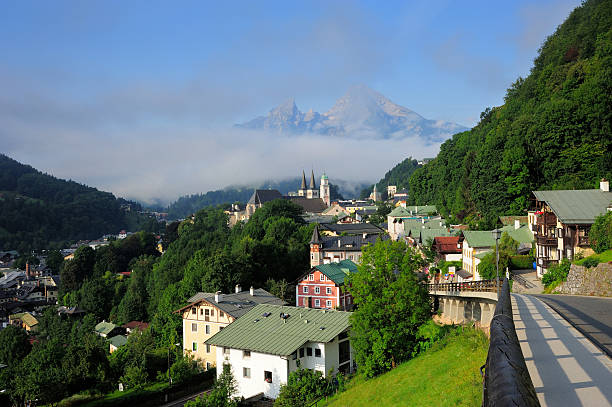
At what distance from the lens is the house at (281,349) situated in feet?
112

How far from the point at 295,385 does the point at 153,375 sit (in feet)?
72.7

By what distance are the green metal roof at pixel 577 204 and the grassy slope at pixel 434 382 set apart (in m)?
16.3

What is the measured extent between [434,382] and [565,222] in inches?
915

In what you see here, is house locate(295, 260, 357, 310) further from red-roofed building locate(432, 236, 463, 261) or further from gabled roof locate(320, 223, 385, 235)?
gabled roof locate(320, 223, 385, 235)

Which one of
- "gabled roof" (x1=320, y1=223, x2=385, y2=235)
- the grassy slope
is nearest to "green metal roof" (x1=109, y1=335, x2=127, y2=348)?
"gabled roof" (x1=320, y1=223, x2=385, y2=235)

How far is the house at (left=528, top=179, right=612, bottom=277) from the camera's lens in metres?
33.6

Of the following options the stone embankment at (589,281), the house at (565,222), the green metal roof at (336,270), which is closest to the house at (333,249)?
the green metal roof at (336,270)

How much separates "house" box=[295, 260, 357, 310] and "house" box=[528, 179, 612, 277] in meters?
26.2

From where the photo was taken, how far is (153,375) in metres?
43.8

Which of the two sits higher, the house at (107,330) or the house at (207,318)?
the house at (207,318)

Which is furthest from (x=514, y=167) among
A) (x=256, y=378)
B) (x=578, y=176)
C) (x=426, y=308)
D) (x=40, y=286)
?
(x=40, y=286)

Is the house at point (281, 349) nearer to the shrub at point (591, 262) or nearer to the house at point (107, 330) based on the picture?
the shrub at point (591, 262)

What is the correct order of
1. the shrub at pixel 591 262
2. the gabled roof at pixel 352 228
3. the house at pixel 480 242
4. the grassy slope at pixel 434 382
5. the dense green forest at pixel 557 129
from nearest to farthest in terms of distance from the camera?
the grassy slope at pixel 434 382 < the shrub at pixel 591 262 < the house at pixel 480 242 < the dense green forest at pixel 557 129 < the gabled roof at pixel 352 228

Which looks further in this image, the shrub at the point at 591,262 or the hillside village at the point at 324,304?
the hillside village at the point at 324,304
